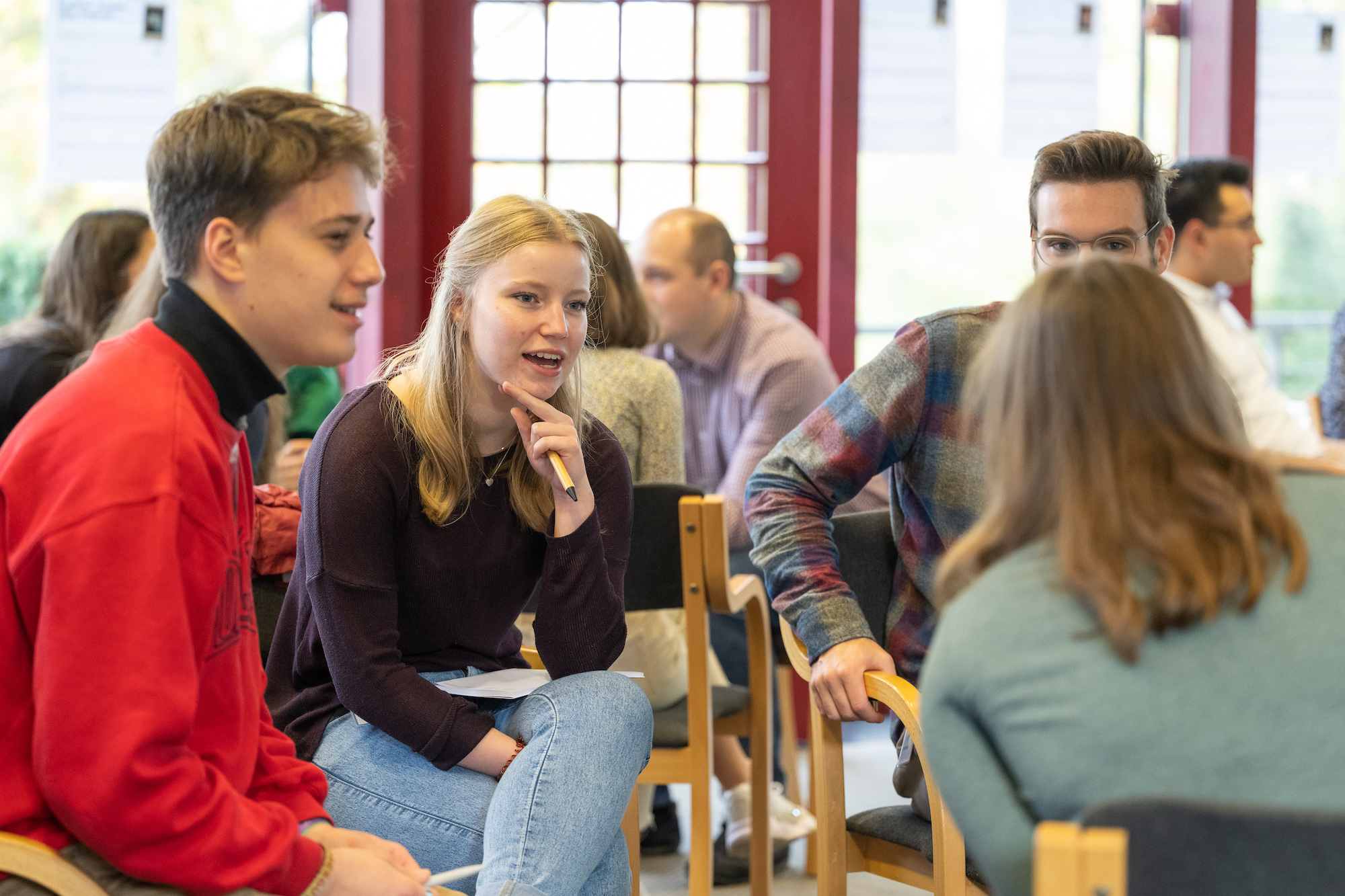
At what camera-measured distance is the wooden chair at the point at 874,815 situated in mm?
1451

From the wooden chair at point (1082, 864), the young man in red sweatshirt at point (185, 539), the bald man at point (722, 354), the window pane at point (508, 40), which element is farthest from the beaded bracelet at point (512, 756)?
the window pane at point (508, 40)

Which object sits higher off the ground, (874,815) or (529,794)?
(529,794)

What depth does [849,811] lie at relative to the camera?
9.05 ft

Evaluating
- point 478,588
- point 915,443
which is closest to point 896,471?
point 915,443

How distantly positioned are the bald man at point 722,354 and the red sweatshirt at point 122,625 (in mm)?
1938

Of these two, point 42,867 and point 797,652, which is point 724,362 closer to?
point 797,652

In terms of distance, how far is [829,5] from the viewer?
338cm

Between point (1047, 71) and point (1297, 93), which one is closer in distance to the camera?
point (1047, 71)

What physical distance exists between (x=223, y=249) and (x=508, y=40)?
2479 millimetres

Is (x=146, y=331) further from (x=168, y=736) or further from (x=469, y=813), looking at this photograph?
(x=469, y=813)

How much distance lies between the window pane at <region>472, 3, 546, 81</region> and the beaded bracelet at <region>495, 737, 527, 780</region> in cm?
237

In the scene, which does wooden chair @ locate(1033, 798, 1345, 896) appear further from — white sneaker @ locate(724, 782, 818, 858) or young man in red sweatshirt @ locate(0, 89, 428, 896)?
white sneaker @ locate(724, 782, 818, 858)

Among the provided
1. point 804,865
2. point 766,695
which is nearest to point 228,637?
point 766,695

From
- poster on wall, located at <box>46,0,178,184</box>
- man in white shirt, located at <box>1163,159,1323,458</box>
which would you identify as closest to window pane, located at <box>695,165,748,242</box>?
man in white shirt, located at <box>1163,159,1323,458</box>
